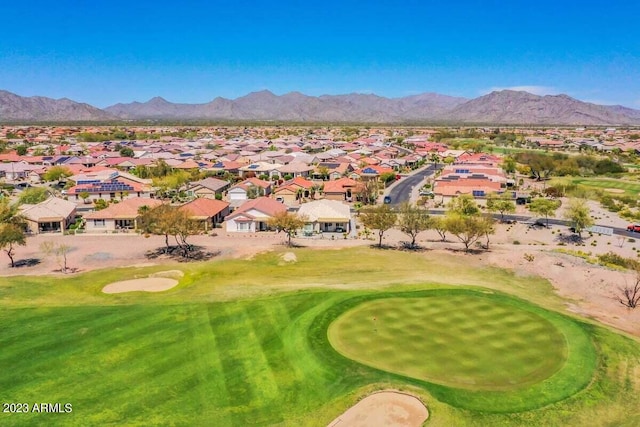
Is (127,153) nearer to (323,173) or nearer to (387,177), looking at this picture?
(323,173)

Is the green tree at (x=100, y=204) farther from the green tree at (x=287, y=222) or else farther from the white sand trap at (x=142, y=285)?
the white sand trap at (x=142, y=285)

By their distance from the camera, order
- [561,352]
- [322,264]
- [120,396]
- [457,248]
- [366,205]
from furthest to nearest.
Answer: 1. [366,205]
2. [457,248]
3. [322,264]
4. [561,352]
5. [120,396]

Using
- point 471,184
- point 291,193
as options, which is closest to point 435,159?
point 471,184

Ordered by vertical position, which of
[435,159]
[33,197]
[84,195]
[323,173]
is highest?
[435,159]

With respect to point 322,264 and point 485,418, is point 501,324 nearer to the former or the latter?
point 485,418

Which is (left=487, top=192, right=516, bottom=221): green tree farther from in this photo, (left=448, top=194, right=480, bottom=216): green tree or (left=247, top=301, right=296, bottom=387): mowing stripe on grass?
(left=247, top=301, right=296, bottom=387): mowing stripe on grass

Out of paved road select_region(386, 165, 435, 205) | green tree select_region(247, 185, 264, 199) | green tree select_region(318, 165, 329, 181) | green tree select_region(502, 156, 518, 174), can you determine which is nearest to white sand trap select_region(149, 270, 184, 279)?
green tree select_region(247, 185, 264, 199)

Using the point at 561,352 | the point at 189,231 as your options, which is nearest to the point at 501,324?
the point at 561,352

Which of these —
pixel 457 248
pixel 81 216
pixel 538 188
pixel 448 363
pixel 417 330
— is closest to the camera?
pixel 448 363
